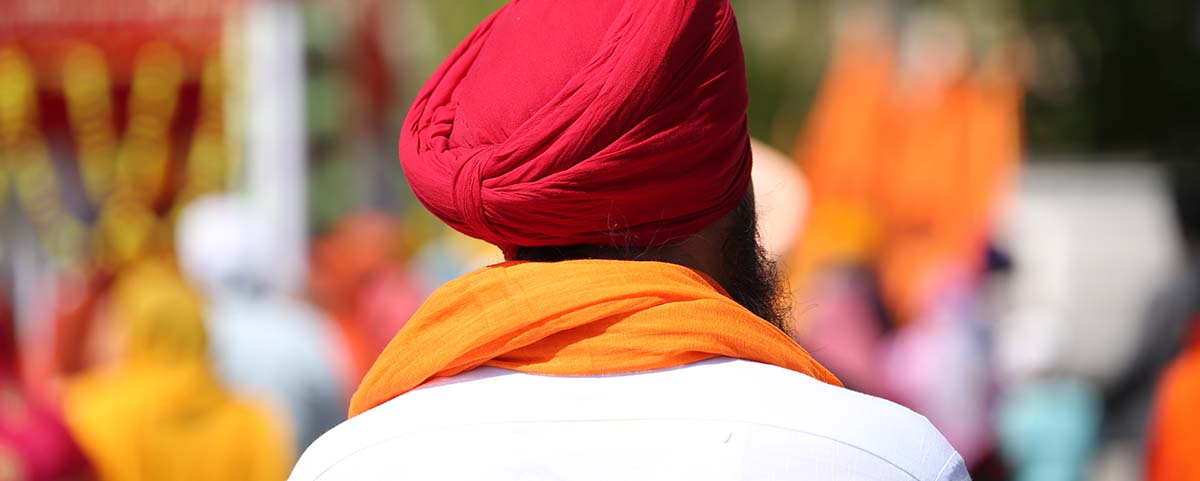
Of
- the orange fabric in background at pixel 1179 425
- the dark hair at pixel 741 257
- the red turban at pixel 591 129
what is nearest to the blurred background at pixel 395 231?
the orange fabric in background at pixel 1179 425

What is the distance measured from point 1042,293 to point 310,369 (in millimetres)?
6453

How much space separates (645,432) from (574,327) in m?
0.12

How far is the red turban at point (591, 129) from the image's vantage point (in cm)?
139

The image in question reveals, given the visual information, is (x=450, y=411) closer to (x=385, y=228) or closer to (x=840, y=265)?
(x=840, y=265)

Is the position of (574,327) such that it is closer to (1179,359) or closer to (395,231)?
(1179,359)

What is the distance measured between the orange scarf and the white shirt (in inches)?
0.7

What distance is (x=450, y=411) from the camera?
53.6 inches

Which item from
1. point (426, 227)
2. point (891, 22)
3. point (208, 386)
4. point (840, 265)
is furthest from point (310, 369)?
point (891, 22)

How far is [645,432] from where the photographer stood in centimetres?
133

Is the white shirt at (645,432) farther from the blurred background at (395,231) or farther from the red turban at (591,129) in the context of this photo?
the blurred background at (395,231)

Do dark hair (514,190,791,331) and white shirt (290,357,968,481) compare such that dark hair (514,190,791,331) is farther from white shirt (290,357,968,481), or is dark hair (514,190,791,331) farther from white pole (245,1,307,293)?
white pole (245,1,307,293)

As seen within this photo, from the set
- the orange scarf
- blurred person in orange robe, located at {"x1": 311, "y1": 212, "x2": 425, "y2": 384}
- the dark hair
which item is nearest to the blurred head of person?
blurred person in orange robe, located at {"x1": 311, "y1": 212, "x2": 425, "y2": 384}

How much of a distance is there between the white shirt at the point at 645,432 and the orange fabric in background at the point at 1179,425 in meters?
2.47

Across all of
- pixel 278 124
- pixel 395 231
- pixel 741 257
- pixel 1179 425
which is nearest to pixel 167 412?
pixel 1179 425
